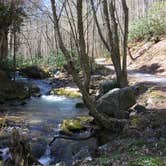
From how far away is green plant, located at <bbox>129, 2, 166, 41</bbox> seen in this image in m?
32.5

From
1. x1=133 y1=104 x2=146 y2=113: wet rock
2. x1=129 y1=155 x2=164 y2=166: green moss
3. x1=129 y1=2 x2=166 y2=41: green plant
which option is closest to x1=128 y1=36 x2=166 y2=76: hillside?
x1=129 y1=2 x2=166 y2=41: green plant

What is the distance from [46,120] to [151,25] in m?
21.3

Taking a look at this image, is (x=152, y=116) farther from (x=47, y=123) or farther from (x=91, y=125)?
(x=47, y=123)

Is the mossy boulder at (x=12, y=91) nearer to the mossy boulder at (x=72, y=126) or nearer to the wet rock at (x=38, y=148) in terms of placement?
the mossy boulder at (x=72, y=126)

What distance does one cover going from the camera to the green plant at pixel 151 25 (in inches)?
1281

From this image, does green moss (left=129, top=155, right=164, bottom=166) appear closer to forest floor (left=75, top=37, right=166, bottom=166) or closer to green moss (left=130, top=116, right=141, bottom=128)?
forest floor (left=75, top=37, right=166, bottom=166)

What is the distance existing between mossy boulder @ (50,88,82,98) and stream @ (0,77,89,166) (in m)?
0.46

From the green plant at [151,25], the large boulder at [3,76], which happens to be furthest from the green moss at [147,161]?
the green plant at [151,25]

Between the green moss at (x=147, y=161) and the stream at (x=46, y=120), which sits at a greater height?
the green moss at (x=147, y=161)

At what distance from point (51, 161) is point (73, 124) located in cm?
262

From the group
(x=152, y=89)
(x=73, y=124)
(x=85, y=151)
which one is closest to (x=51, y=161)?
(x=85, y=151)

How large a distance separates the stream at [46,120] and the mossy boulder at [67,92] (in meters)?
0.46

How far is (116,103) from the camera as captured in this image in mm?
12805

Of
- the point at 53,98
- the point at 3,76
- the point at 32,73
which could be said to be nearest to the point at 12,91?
the point at 3,76
